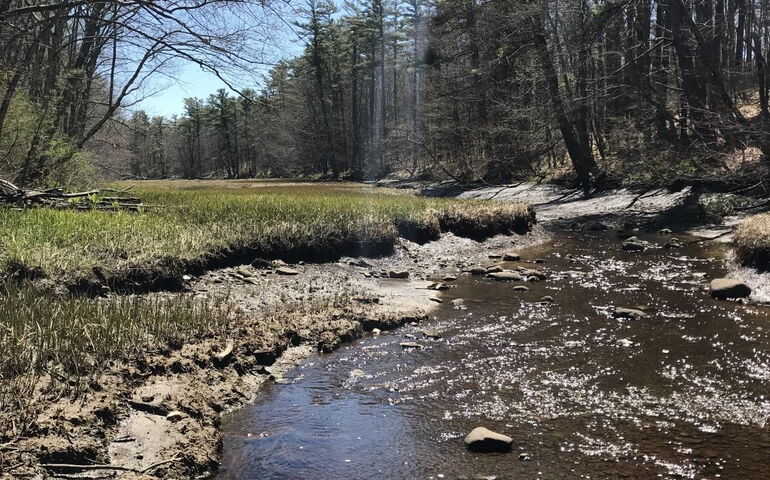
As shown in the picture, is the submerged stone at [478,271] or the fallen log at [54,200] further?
the fallen log at [54,200]

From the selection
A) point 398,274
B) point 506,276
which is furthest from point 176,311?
point 506,276

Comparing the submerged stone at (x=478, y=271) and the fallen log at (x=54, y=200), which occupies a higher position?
the fallen log at (x=54, y=200)

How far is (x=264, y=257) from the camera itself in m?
9.45

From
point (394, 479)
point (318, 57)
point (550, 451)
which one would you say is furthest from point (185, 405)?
point (318, 57)

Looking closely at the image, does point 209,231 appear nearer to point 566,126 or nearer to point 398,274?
point 398,274

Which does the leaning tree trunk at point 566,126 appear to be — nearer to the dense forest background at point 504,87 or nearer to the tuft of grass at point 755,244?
the dense forest background at point 504,87

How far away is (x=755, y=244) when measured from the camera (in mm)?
8930

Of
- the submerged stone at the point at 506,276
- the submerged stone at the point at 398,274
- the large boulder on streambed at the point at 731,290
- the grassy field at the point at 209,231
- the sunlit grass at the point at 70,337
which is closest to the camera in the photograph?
the sunlit grass at the point at 70,337

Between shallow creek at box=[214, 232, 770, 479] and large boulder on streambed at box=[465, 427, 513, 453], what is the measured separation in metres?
0.07

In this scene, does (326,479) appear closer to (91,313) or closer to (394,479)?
(394,479)

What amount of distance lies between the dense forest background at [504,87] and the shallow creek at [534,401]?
13.8 feet

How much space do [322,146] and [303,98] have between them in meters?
5.24

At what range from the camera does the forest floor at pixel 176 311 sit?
3.32 meters

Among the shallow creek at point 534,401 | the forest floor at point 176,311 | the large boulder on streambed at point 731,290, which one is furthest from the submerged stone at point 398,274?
the large boulder on streambed at point 731,290
